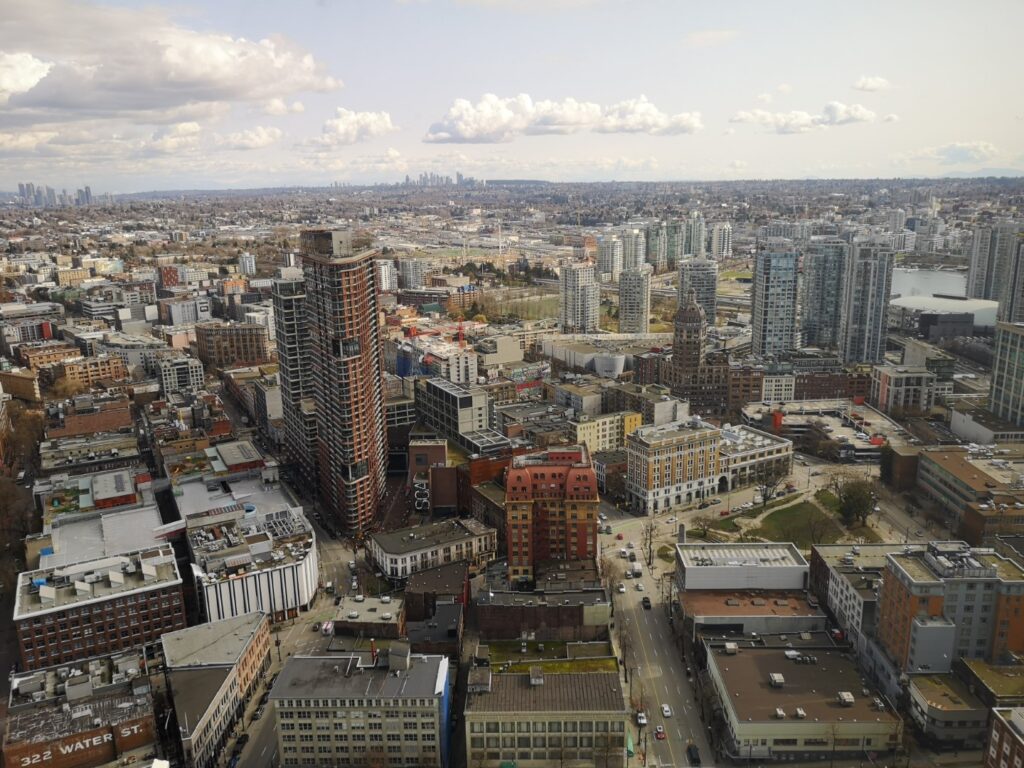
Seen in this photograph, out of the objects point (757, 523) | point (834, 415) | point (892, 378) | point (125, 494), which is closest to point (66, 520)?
point (125, 494)

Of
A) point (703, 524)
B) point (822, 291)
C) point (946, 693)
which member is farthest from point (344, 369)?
point (822, 291)

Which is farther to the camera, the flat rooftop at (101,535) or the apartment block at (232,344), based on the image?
the apartment block at (232,344)

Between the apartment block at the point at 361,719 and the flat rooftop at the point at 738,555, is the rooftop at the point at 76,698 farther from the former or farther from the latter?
the flat rooftop at the point at 738,555

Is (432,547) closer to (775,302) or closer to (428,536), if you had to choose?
(428,536)

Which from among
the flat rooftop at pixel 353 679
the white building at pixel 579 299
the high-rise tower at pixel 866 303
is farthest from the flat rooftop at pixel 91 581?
the white building at pixel 579 299

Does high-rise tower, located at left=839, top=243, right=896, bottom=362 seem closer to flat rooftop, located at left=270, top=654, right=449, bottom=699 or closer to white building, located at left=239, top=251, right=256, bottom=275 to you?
flat rooftop, located at left=270, top=654, right=449, bottom=699

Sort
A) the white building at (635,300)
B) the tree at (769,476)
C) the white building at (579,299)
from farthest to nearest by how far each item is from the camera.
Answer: the white building at (579,299)
the white building at (635,300)
the tree at (769,476)

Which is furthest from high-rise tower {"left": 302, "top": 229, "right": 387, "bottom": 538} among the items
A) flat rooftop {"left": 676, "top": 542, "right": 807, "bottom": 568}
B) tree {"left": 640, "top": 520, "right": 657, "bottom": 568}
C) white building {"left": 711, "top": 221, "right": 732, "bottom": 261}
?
white building {"left": 711, "top": 221, "right": 732, "bottom": 261}
